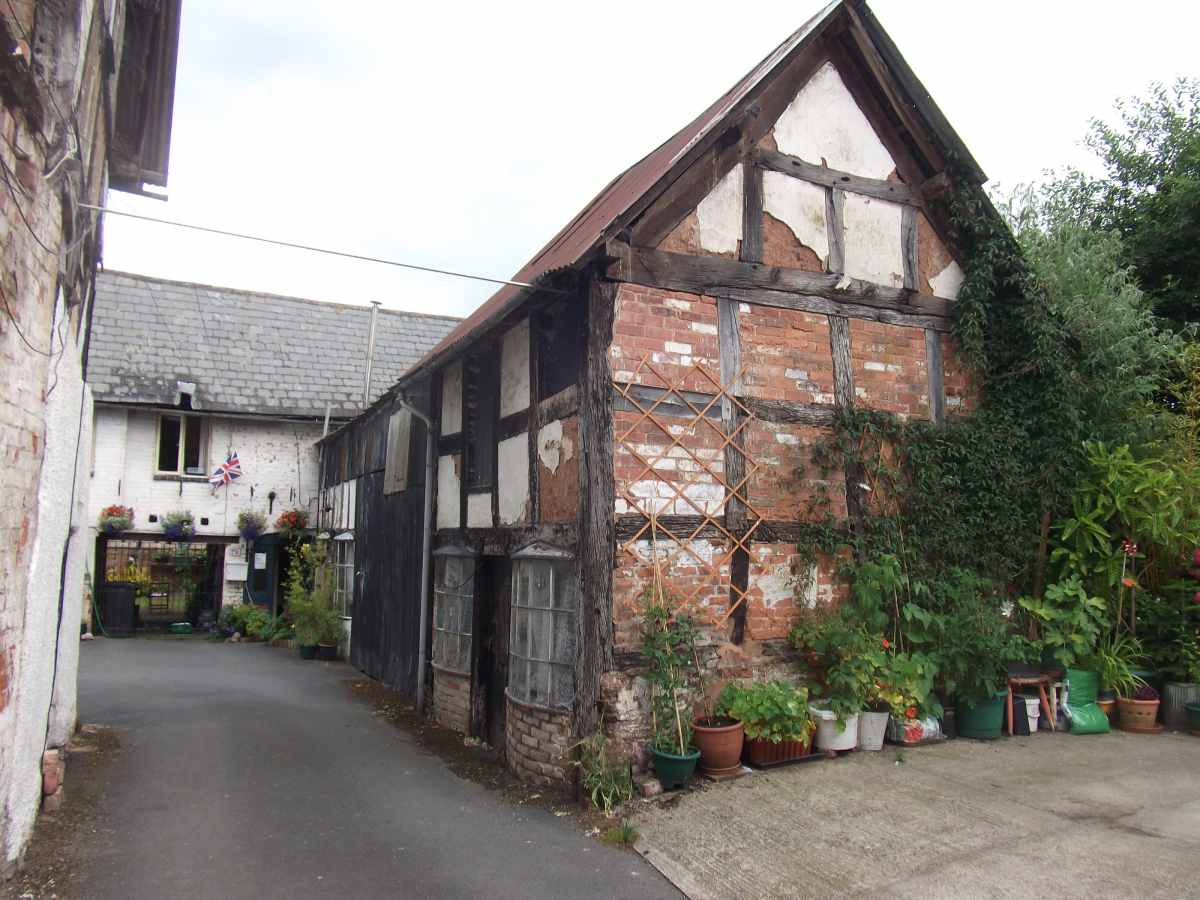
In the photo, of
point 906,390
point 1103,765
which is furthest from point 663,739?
point 906,390

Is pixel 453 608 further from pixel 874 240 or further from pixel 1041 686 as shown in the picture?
pixel 1041 686

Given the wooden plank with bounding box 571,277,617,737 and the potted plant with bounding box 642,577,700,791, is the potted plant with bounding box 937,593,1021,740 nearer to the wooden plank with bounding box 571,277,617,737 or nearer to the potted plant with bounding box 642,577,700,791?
the potted plant with bounding box 642,577,700,791

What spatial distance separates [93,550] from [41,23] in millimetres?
15806

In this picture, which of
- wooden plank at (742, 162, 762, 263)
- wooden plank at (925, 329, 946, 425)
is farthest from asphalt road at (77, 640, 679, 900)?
wooden plank at (925, 329, 946, 425)

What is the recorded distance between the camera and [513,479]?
26.5ft

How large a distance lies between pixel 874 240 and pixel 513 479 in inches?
167

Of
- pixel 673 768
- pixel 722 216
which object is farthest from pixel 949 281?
pixel 673 768

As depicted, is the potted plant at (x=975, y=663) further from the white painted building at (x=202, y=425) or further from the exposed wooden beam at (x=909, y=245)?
the white painted building at (x=202, y=425)

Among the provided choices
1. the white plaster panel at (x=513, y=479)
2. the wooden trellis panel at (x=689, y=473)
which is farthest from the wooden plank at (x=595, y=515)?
the white plaster panel at (x=513, y=479)

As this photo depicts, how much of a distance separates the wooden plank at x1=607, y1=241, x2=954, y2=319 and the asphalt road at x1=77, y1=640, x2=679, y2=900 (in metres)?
4.31

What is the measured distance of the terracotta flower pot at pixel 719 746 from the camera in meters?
6.26

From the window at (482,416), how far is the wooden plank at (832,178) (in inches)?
131

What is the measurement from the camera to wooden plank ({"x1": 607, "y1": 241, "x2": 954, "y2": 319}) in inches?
266

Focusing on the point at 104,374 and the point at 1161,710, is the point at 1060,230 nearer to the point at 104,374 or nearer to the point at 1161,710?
the point at 1161,710
